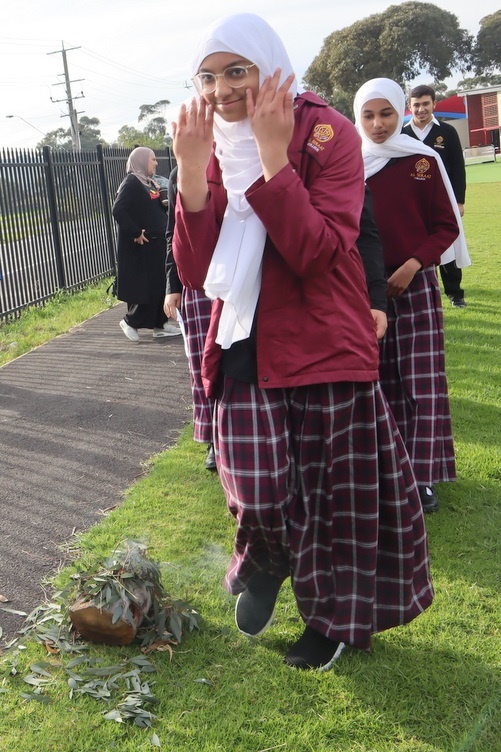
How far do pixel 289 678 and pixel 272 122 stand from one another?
6.09 feet

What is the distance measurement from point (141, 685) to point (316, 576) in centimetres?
73

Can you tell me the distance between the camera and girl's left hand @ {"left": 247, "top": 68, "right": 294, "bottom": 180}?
7.33 feet

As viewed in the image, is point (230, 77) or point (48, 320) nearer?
point (230, 77)

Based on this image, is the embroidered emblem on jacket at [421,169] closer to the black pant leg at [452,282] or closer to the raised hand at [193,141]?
the raised hand at [193,141]

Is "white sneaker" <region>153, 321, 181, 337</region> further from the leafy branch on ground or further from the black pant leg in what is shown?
the leafy branch on ground

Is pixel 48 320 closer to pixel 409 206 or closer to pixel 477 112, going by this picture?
pixel 409 206

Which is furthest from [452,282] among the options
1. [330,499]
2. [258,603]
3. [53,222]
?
[330,499]

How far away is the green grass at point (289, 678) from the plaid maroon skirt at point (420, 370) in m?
0.35

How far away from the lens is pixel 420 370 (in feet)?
13.1

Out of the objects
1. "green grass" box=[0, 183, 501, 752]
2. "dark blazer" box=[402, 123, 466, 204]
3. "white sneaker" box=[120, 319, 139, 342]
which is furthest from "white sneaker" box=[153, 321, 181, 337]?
"green grass" box=[0, 183, 501, 752]

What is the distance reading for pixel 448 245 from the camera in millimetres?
3959

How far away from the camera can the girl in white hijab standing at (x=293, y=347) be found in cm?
234

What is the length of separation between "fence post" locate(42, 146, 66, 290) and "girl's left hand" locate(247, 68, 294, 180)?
1028 centimetres

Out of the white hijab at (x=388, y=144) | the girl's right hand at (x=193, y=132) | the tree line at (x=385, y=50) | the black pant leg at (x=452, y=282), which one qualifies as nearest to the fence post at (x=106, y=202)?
the black pant leg at (x=452, y=282)
